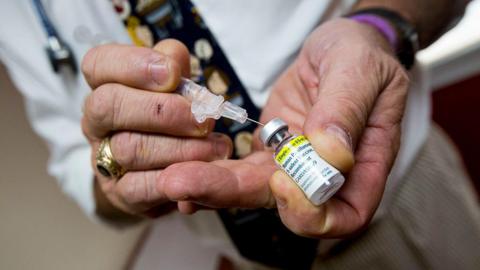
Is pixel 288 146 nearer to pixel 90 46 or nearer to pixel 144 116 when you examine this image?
pixel 144 116

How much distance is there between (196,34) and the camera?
58cm

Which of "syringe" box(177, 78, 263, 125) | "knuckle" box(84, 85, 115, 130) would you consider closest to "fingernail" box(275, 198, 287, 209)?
"syringe" box(177, 78, 263, 125)

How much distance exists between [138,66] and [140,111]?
A: 5 cm

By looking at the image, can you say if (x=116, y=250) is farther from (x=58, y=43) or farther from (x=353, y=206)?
(x=353, y=206)

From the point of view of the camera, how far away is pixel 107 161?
19.5 inches

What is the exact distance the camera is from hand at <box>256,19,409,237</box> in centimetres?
37

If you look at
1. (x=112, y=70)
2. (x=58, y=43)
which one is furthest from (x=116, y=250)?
(x=112, y=70)

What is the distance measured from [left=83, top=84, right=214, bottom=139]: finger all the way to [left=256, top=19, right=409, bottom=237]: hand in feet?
0.45

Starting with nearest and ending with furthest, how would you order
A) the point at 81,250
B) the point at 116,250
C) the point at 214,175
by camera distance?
Result: the point at 214,175 → the point at 81,250 → the point at 116,250

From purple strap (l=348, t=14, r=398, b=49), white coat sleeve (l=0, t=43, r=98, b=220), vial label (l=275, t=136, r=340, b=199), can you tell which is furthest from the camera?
white coat sleeve (l=0, t=43, r=98, b=220)

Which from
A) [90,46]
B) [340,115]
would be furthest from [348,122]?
[90,46]

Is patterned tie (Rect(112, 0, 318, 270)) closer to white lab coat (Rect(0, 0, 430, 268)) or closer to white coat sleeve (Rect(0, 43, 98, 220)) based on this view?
white lab coat (Rect(0, 0, 430, 268))

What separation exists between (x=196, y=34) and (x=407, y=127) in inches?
16.1

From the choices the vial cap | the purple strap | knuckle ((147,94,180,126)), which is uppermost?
knuckle ((147,94,180,126))
